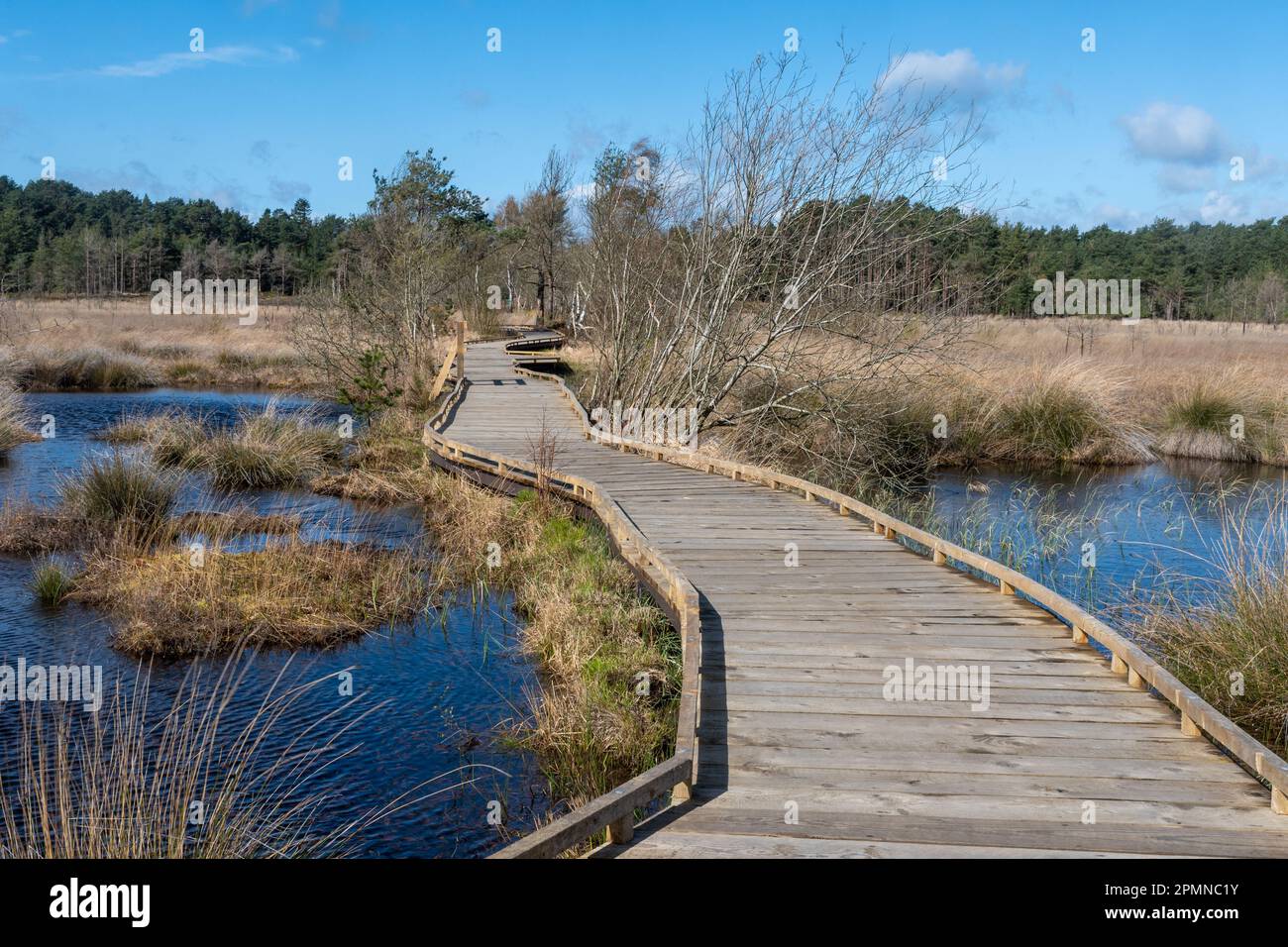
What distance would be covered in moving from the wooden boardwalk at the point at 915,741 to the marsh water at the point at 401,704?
5.03 feet

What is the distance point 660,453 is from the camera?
12438mm

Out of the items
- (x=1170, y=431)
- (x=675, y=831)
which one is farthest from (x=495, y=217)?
(x=675, y=831)

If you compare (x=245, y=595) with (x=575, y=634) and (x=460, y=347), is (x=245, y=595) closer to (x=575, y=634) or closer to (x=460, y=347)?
(x=575, y=634)

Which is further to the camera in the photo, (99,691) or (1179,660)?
(99,691)

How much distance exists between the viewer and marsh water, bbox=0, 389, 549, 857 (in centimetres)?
560

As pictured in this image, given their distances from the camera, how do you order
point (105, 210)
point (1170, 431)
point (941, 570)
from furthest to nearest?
point (105, 210) → point (1170, 431) → point (941, 570)

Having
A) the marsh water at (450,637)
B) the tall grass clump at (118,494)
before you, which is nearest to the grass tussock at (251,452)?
the marsh water at (450,637)

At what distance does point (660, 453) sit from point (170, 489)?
18.2 feet

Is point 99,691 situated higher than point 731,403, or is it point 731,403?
point 731,403

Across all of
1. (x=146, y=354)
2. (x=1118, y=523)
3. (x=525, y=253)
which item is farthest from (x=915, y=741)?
(x=525, y=253)

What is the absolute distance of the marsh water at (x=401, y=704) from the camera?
5598 mm
